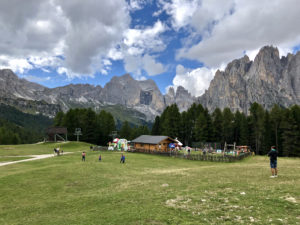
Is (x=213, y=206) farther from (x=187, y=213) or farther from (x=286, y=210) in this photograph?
(x=286, y=210)

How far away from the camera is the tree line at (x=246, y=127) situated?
6191 centimetres

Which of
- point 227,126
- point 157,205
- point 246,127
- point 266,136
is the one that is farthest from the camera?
point 227,126

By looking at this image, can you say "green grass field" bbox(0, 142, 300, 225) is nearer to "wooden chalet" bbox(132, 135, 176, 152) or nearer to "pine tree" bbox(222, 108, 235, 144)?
"wooden chalet" bbox(132, 135, 176, 152)

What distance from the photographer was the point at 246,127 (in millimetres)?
76875

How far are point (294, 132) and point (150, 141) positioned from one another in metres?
44.8

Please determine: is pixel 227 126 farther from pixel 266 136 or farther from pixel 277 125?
pixel 277 125

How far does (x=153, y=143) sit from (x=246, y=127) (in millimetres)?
40080

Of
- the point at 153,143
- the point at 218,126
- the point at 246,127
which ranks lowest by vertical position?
the point at 153,143

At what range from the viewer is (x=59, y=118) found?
103562 millimetres

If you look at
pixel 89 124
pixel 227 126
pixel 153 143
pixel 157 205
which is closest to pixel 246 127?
pixel 227 126

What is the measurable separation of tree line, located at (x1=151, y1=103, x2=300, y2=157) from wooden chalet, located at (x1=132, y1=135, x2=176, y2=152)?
19490mm

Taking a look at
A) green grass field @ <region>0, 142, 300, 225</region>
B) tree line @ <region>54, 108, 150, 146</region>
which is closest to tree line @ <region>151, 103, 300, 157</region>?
tree line @ <region>54, 108, 150, 146</region>

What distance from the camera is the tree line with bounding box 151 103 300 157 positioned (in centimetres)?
6191

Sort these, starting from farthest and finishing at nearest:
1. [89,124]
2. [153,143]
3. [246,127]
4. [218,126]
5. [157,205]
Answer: [89,124] → [218,126] → [246,127] → [153,143] → [157,205]
